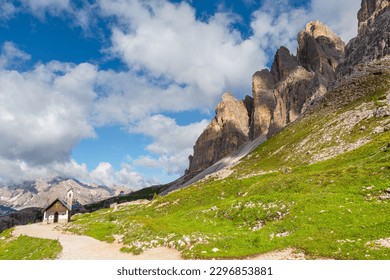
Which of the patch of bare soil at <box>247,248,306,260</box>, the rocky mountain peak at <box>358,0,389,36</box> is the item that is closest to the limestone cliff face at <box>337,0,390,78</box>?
the rocky mountain peak at <box>358,0,389,36</box>

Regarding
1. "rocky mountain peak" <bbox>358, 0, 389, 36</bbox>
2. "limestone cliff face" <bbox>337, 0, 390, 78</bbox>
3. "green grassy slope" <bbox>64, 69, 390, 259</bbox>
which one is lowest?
"green grassy slope" <bbox>64, 69, 390, 259</bbox>

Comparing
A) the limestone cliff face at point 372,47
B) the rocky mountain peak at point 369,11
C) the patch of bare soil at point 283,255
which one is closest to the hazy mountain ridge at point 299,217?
the patch of bare soil at point 283,255

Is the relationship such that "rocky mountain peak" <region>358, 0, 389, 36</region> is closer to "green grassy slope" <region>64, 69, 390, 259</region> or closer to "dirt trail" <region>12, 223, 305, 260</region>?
"green grassy slope" <region>64, 69, 390, 259</region>

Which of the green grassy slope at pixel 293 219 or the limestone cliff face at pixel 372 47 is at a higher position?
the limestone cliff face at pixel 372 47

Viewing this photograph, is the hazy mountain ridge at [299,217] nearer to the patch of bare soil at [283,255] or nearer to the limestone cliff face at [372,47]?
the patch of bare soil at [283,255]

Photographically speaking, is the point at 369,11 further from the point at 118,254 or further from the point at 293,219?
the point at 118,254

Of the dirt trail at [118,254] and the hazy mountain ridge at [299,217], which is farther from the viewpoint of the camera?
the hazy mountain ridge at [299,217]

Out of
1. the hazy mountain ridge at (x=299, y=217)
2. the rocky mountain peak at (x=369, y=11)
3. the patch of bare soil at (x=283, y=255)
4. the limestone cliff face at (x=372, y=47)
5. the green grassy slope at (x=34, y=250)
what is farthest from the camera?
the rocky mountain peak at (x=369, y=11)

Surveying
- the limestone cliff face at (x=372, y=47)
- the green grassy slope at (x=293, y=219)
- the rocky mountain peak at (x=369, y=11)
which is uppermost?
the rocky mountain peak at (x=369, y=11)

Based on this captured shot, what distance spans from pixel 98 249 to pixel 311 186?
24230 mm

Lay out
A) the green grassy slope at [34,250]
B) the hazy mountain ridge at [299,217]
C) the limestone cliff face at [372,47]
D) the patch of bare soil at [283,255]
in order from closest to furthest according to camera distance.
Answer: the patch of bare soil at [283,255] → the hazy mountain ridge at [299,217] → the green grassy slope at [34,250] → the limestone cliff face at [372,47]

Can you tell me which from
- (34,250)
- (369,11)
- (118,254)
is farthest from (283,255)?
(369,11)
